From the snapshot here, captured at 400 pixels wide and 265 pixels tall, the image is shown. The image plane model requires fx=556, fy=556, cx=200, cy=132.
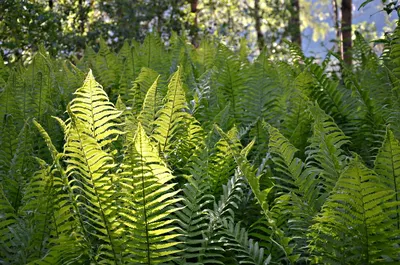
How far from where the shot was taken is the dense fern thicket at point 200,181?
4.32 feet

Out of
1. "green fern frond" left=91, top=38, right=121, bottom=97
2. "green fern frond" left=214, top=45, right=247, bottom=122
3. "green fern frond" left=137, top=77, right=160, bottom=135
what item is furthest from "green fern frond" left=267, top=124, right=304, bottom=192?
"green fern frond" left=91, top=38, right=121, bottom=97

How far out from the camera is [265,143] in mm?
1983

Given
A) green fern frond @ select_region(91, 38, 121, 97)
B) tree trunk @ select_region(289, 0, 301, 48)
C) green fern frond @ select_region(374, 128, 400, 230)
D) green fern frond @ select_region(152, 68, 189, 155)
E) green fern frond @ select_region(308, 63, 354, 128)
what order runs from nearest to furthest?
green fern frond @ select_region(374, 128, 400, 230) < green fern frond @ select_region(152, 68, 189, 155) < green fern frond @ select_region(308, 63, 354, 128) < green fern frond @ select_region(91, 38, 121, 97) < tree trunk @ select_region(289, 0, 301, 48)

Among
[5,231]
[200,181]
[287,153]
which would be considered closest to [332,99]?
[287,153]

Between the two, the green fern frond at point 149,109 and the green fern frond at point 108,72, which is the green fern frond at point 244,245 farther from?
the green fern frond at point 108,72

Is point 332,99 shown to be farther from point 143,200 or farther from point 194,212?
point 143,200

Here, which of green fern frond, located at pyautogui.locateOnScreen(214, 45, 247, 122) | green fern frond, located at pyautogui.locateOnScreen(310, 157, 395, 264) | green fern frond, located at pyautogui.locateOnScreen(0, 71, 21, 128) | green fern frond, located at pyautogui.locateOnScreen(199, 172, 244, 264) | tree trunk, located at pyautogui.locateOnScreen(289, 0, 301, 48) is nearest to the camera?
green fern frond, located at pyautogui.locateOnScreen(310, 157, 395, 264)

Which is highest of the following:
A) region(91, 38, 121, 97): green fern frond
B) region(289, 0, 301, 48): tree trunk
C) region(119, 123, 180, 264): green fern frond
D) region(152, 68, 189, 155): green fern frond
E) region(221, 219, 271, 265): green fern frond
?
region(289, 0, 301, 48): tree trunk

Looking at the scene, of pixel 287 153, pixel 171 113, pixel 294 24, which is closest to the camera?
pixel 287 153

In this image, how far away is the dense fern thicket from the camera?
132 centimetres

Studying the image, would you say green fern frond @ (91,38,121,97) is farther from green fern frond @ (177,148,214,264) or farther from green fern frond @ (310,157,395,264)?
green fern frond @ (310,157,395,264)

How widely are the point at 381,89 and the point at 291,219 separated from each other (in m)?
1.15

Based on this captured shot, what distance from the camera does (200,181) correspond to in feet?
5.22

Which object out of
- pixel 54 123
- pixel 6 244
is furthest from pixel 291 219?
pixel 54 123
